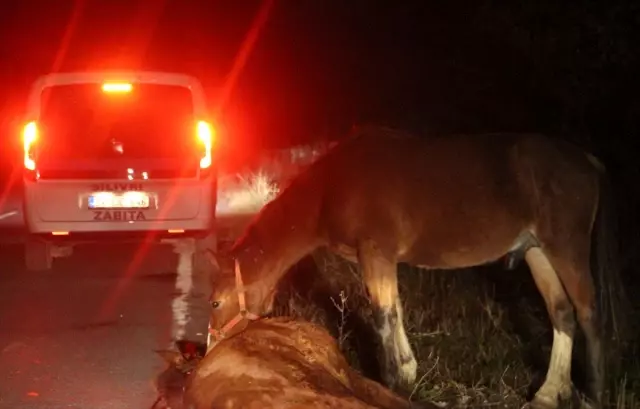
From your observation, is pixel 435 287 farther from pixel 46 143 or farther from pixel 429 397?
pixel 46 143

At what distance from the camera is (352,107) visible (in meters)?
19.9

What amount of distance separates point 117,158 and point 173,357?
12.7ft

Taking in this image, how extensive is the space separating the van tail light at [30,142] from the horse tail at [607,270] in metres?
5.90

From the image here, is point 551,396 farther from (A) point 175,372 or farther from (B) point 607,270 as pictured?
(A) point 175,372

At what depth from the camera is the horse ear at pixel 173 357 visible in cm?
682

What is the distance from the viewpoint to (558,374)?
6.51m

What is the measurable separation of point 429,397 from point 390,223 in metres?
1.18

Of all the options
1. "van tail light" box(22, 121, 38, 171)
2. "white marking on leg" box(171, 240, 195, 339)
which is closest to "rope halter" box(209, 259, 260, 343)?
"white marking on leg" box(171, 240, 195, 339)

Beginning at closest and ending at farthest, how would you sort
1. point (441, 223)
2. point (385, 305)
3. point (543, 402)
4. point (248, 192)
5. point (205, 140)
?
point (543, 402), point (385, 305), point (441, 223), point (205, 140), point (248, 192)

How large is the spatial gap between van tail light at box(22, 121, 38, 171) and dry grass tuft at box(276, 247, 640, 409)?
290 cm

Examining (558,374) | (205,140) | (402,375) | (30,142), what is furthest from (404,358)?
(30,142)

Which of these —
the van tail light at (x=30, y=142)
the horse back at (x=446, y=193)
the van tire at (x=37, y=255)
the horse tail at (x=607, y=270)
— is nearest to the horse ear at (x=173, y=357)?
the horse back at (x=446, y=193)

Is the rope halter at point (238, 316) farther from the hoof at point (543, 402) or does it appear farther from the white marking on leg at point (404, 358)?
the hoof at point (543, 402)

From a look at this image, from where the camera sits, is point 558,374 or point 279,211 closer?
point 558,374
